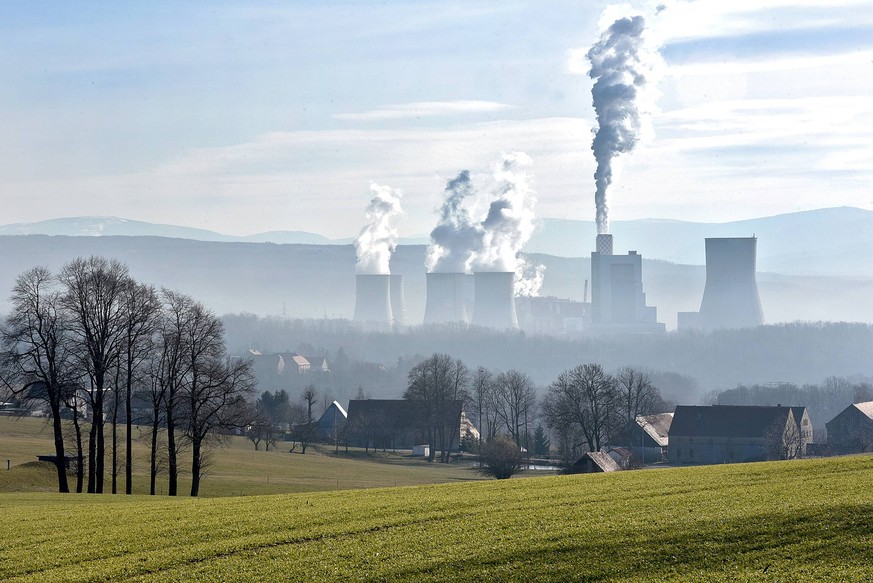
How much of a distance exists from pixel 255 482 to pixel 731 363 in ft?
448

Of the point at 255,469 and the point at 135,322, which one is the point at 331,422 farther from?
the point at 135,322

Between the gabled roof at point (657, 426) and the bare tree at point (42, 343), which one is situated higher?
the bare tree at point (42, 343)

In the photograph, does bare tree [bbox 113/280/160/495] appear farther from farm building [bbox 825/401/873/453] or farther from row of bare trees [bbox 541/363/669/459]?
farm building [bbox 825/401/873/453]

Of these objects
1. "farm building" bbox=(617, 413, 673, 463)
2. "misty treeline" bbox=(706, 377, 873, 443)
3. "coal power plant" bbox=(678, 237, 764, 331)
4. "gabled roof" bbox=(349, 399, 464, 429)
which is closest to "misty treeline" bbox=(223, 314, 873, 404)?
"coal power plant" bbox=(678, 237, 764, 331)

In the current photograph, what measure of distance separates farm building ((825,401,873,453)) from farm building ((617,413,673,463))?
1141cm

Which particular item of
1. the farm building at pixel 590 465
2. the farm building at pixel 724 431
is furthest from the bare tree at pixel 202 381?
the farm building at pixel 724 431

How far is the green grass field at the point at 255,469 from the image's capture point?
42250 millimetres

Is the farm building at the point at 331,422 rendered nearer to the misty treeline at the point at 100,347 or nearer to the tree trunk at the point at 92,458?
the misty treeline at the point at 100,347

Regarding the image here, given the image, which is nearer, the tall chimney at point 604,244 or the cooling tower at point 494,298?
the tall chimney at point 604,244

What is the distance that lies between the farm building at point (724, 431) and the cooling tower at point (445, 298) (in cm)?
10077

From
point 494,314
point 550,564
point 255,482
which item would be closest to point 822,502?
point 550,564

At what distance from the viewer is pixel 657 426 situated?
7994 centimetres

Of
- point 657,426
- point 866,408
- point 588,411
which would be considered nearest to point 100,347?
point 588,411

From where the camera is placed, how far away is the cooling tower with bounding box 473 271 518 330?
162 m
